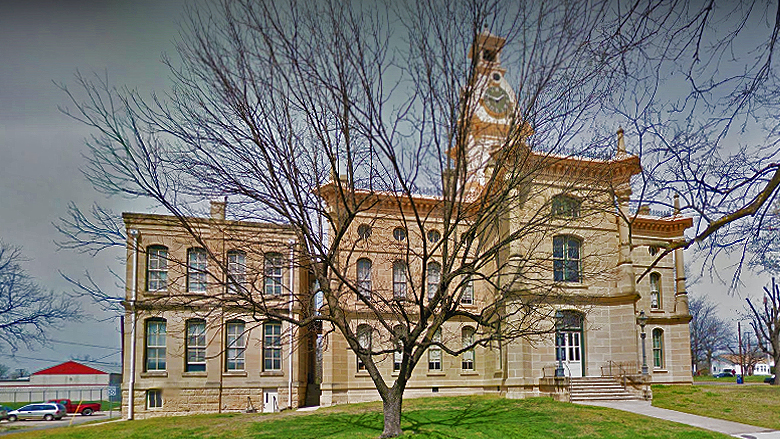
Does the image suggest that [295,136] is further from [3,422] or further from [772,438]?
[3,422]

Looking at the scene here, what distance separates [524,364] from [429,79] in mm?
14485

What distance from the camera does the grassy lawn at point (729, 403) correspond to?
17188 mm

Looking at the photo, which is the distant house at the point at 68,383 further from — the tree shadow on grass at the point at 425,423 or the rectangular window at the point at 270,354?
the tree shadow on grass at the point at 425,423

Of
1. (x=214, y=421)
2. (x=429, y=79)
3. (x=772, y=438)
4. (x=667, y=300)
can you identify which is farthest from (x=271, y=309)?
(x=667, y=300)

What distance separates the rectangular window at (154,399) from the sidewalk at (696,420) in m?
15.3

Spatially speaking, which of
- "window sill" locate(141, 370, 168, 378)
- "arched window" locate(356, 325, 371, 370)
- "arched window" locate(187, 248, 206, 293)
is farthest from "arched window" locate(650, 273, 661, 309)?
"window sill" locate(141, 370, 168, 378)

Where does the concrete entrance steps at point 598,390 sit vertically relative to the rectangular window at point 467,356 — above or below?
below

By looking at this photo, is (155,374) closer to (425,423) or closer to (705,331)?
(425,423)

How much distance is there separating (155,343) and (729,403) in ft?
64.9

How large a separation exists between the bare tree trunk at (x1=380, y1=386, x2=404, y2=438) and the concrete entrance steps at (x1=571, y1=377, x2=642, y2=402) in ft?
32.3

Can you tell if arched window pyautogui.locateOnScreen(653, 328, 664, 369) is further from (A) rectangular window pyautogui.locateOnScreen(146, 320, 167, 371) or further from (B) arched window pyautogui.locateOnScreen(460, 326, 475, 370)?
(A) rectangular window pyautogui.locateOnScreen(146, 320, 167, 371)

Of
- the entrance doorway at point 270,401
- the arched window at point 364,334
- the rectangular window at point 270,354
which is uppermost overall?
the arched window at point 364,334

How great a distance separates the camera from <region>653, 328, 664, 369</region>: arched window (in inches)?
1109

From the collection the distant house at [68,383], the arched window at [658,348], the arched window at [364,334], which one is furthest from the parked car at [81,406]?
the arched window at [658,348]
